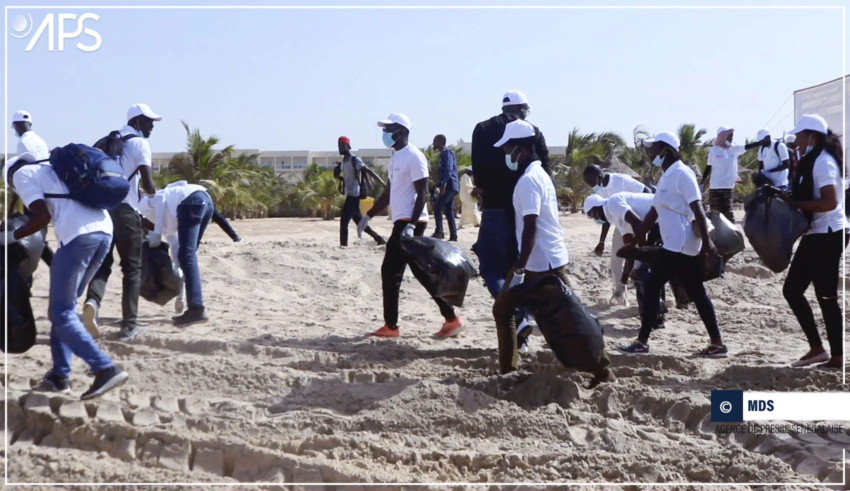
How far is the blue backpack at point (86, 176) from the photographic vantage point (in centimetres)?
453

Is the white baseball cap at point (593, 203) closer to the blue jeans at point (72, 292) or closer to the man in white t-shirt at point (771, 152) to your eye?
the man in white t-shirt at point (771, 152)

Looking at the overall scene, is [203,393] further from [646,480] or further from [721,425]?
[721,425]

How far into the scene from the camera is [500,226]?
567 centimetres

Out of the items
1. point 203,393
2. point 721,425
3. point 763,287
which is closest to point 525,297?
point 721,425

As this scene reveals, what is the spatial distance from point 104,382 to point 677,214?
387cm

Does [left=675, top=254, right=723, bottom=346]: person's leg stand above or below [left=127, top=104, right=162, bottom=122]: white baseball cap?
below

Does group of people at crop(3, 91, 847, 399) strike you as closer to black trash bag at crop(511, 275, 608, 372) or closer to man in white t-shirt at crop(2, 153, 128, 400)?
man in white t-shirt at crop(2, 153, 128, 400)

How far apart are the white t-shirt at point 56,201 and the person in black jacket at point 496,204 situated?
2.53 m

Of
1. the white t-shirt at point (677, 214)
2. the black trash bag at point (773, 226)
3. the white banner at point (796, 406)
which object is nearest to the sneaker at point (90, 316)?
the white t-shirt at point (677, 214)

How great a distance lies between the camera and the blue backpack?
453cm

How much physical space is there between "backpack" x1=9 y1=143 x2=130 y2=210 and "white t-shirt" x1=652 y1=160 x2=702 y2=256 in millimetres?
3581

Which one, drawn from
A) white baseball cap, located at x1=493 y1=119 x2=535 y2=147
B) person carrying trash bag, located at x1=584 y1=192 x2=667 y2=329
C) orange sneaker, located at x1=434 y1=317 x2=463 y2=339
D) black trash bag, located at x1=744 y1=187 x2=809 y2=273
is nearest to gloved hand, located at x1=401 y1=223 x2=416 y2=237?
orange sneaker, located at x1=434 y1=317 x2=463 y2=339

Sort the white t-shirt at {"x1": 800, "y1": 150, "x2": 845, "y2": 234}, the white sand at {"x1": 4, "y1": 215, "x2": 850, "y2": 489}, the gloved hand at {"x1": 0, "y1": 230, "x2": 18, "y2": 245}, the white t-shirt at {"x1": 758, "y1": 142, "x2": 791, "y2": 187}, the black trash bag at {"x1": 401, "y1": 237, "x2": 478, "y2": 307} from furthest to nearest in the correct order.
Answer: the white t-shirt at {"x1": 758, "y1": 142, "x2": 791, "y2": 187}, the black trash bag at {"x1": 401, "y1": 237, "x2": 478, "y2": 307}, the white t-shirt at {"x1": 800, "y1": 150, "x2": 845, "y2": 234}, the gloved hand at {"x1": 0, "y1": 230, "x2": 18, "y2": 245}, the white sand at {"x1": 4, "y1": 215, "x2": 850, "y2": 489}

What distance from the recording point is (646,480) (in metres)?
3.78
